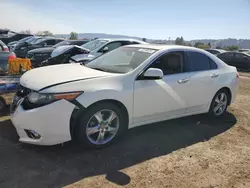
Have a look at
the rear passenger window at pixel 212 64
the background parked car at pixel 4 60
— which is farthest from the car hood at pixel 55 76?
the background parked car at pixel 4 60

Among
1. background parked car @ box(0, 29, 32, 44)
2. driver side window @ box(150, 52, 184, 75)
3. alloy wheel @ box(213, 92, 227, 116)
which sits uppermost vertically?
background parked car @ box(0, 29, 32, 44)

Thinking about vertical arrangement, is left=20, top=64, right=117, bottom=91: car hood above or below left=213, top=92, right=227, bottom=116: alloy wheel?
above

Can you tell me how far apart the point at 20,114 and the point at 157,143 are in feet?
7.05

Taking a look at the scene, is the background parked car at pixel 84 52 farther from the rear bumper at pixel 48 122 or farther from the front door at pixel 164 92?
the rear bumper at pixel 48 122

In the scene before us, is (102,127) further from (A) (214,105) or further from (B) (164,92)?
(A) (214,105)

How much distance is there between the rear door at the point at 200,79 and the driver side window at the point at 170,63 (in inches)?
6.8

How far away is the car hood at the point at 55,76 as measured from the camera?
3.73 metres

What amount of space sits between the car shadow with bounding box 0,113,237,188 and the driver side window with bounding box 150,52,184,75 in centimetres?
111

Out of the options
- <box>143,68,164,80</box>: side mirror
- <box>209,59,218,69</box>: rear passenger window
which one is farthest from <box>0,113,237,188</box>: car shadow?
<box>209,59,218,69</box>: rear passenger window

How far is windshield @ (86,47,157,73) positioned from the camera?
444cm

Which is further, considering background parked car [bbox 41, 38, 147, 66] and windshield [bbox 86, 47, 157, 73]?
background parked car [bbox 41, 38, 147, 66]

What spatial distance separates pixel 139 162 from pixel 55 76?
5.66ft

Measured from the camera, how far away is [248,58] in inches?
840

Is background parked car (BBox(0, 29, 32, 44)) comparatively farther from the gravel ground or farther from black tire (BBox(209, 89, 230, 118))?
black tire (BBox(209, 89, 230, 118))
